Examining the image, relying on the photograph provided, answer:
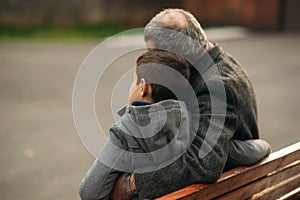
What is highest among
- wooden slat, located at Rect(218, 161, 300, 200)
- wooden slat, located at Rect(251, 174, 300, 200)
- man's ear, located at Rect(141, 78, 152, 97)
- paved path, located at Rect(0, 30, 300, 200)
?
man's ear, located at Rect(141, 78, 152, 97)

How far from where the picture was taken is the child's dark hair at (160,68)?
1749 millimetres

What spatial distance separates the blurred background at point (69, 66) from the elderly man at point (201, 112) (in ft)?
5.65

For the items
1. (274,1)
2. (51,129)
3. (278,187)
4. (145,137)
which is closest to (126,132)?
(145,137)

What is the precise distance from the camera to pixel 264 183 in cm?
216

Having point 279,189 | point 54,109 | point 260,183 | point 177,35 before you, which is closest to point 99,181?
point 177,35

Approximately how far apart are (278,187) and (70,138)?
2.73 meters

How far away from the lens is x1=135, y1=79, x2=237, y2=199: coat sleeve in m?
1.78

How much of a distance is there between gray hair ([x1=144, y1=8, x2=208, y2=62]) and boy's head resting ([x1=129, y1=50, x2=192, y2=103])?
39mm

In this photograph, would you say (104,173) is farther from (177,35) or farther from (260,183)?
(260,183)

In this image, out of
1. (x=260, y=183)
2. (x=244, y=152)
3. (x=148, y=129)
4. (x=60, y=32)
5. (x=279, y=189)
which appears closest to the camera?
(x=148, y=129)

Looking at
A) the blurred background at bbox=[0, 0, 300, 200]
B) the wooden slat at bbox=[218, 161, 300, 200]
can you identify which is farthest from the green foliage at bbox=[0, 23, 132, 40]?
the wooden slat at bbox=[218, 161, 300, 200]

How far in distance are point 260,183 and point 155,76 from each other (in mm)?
703

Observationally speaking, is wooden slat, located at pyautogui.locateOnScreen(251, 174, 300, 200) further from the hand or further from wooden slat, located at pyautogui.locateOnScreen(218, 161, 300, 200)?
the hand

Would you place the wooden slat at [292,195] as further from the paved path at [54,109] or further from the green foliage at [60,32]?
the green foliage at [60,32]
